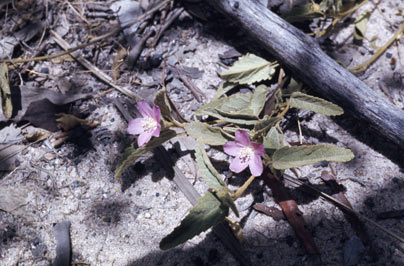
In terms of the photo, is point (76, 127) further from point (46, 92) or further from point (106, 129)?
point (46, 92)

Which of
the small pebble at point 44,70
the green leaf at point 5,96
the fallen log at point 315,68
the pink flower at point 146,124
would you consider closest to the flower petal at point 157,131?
the pink flower at point 146,124

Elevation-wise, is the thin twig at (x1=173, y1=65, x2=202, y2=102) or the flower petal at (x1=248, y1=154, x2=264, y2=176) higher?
the flower petal at (x1=248, y1=154, x2=264, y2=176)

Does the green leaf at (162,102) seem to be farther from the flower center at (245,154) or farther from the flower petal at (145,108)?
the flower center at (245,154)

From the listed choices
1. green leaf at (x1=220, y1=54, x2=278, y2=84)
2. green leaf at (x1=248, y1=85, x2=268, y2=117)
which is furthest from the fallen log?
green leaf at (x1=248, y1=85, x2=268, y2=117)

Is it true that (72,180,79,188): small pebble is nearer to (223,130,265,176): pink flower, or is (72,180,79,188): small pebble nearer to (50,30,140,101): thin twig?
(50,30,140,101): thin twig

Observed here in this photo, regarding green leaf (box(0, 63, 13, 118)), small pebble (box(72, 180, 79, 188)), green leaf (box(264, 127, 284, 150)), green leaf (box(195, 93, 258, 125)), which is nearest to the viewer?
green leaf (box(264, 127, 284, 150))

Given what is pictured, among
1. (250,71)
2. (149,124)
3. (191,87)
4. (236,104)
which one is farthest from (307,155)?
(191,87)

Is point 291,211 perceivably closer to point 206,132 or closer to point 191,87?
point 206,132

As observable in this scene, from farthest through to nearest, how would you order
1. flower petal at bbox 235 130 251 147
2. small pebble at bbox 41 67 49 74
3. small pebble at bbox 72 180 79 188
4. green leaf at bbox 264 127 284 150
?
small pebble at bbox 41 67 49 74 → small pebble at bbox 72 180 79 188 → green leaf at bbox 264 127 284 150 → flower petal at bbox 235 130 251 147
